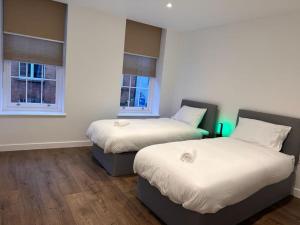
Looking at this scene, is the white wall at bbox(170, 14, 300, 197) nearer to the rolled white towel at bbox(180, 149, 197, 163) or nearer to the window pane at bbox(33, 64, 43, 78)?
the rolled white towel at bbox(180, 149, 197, 163)

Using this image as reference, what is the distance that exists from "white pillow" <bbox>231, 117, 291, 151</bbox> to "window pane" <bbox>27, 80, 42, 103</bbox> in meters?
3.12

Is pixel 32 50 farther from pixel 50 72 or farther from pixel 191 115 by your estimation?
pixel 191 115

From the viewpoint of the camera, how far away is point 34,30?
3.37 m

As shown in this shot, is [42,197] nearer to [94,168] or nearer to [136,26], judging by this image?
[94,168]

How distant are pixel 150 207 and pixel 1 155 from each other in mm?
2362

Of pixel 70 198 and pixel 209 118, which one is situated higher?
pixel 209 118

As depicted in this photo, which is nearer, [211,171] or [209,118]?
[211,171]

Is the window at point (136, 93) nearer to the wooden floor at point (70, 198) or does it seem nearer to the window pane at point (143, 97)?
the window pane at point (143, 97)

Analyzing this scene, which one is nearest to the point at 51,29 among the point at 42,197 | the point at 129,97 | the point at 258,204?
the point at 129,97

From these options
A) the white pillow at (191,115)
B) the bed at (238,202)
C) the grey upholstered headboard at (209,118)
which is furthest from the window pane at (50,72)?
the grey upholstered headboard at (209,118)

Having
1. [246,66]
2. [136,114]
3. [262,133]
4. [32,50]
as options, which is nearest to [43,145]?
[32,50]

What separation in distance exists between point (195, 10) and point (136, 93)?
6.59ft

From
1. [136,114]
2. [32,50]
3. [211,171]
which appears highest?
[32,50]

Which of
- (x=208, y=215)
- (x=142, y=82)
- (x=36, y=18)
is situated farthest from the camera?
(x=142, y=82)
